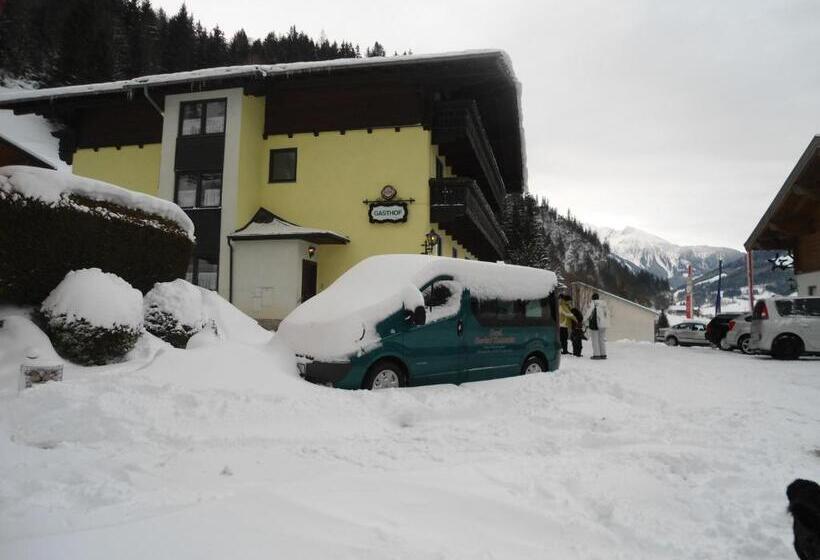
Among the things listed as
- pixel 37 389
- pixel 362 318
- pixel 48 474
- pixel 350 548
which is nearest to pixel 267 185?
pixel 362 318

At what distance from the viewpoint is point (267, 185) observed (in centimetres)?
1894

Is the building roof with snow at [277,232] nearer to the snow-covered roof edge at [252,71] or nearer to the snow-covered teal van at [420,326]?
the snow-covered roof edge at [252,71]

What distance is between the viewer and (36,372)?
15.8 feet

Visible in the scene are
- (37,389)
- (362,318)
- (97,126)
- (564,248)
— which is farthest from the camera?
(564,248)

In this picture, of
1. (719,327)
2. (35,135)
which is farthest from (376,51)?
(719,327)

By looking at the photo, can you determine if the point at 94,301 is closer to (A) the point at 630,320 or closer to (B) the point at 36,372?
(B) the point at 36,372

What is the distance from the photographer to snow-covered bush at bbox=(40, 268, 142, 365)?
5.96 metres

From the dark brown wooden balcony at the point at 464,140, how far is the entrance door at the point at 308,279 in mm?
6142

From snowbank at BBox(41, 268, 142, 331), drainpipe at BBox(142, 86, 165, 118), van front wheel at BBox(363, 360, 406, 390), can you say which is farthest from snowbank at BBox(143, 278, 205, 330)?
drainpipe at BBox(142, 86, 165, 118)

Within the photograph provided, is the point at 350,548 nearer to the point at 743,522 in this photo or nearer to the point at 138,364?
the point at 743,522

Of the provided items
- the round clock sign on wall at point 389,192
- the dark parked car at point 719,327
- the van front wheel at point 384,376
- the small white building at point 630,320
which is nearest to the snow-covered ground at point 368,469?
the van front wheel at point 384,376

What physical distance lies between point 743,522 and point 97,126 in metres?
24.3

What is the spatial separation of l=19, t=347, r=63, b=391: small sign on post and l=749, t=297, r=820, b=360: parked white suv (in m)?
17.1

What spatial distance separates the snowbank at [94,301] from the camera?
19.9 ft
